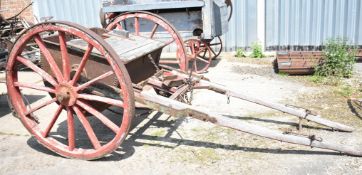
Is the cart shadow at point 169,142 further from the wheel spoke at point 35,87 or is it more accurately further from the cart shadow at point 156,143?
the wheel spoke at point 35,87

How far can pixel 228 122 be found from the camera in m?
3.82

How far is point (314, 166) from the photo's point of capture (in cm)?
395

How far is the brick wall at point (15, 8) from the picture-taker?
1023 centimetres

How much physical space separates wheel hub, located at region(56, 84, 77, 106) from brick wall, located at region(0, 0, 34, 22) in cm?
688

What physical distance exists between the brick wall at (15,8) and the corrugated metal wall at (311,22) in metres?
5.79

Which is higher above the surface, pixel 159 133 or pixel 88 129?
pixel 88 129

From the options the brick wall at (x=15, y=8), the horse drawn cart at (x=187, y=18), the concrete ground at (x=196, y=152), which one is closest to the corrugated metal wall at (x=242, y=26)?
the horse drawn cart at (x=187, y=18)

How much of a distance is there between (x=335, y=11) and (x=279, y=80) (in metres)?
2.63

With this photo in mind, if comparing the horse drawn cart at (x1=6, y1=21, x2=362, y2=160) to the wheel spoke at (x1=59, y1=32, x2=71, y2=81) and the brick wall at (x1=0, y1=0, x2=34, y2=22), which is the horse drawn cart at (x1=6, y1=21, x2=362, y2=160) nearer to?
the wheel spoke at (x1=59, y1=32, x2=71, y2=81)

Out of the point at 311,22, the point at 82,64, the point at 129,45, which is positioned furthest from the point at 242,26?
the point at 82,64

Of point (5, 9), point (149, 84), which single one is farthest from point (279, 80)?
point (5, 9)

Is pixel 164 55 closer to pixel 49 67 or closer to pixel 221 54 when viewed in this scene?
pixel 221 54

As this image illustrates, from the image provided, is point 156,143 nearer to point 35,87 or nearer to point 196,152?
point 196,152

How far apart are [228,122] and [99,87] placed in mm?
1398
